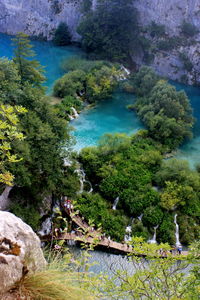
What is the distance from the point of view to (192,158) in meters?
21.9

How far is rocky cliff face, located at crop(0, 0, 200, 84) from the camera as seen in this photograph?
3444 centimetres

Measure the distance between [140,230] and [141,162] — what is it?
16.6 feet

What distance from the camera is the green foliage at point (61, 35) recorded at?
41.3m

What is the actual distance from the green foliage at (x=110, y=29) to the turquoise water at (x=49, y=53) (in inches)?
135

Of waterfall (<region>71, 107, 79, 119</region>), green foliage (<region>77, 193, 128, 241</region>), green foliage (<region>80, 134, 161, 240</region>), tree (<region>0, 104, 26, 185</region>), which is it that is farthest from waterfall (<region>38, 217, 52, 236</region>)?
waterfall (<region>71, 107, 79, 119</region>)

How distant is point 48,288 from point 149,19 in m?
39.0

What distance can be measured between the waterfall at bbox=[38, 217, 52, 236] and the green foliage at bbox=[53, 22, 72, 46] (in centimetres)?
3326

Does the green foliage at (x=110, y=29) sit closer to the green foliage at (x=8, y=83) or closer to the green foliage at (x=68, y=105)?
the green foliage at (x=68, y=105)

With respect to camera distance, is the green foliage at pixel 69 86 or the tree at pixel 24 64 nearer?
the tree at pixel 24 64

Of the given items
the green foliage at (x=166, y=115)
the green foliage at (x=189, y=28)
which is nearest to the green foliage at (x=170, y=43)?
the green foliage at (x=189, y=28)

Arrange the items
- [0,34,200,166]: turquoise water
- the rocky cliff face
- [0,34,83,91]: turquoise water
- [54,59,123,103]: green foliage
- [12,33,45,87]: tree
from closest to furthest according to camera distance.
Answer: [12,33,45,87]: tree, [0,34,200,166]: turquoise water, [54,59,123,103]: green foliage, [0,34,83,91]: turquoise water, the rocky cliff face

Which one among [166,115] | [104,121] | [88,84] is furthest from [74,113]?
[166,115]

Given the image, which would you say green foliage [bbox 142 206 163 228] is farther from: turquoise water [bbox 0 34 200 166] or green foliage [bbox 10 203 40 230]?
turquoise water [bbox 0 34 200 166]

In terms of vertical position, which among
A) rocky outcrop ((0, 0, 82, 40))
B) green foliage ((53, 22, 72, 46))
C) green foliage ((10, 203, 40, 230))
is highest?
rocky outcrop ((0, 0, 82, 40))
